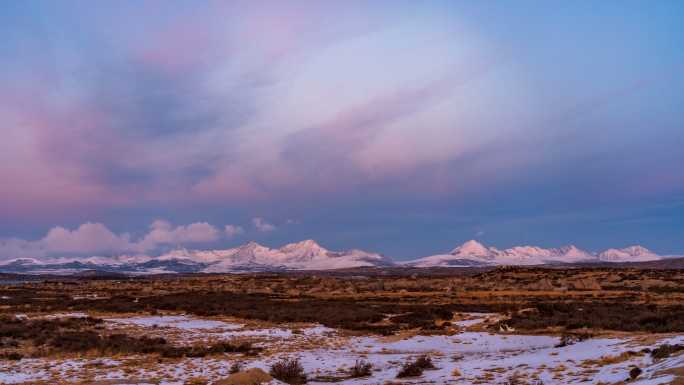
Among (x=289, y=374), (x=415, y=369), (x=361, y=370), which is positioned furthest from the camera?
(x=361, y=370)

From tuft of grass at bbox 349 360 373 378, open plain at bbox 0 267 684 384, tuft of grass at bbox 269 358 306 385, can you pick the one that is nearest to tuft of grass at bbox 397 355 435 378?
open plain at bbox 0 267 684 384

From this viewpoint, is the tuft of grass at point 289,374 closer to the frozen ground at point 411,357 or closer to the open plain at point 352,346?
the open plain at point 352,346

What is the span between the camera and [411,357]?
2081 centimetres

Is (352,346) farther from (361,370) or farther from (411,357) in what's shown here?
(361,370)

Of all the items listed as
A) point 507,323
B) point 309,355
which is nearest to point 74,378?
point 309,355

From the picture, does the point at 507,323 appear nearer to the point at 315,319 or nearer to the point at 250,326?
the point at 315,319

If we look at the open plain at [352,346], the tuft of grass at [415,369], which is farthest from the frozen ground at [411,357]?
the tuft of grass at [415,369]

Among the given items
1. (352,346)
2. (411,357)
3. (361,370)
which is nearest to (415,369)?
(361,370)

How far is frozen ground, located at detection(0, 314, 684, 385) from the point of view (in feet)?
49.8

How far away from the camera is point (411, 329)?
3055 centimetres

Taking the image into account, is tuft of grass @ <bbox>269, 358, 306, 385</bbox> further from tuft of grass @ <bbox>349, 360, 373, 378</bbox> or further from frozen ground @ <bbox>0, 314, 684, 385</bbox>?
tuft of grass @ <bbox>349, 360, 373, 378</bbox>

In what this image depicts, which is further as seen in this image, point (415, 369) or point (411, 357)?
point (411, 357)

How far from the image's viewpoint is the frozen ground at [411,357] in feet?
49.8

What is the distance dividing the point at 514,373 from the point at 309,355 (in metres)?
8.68
